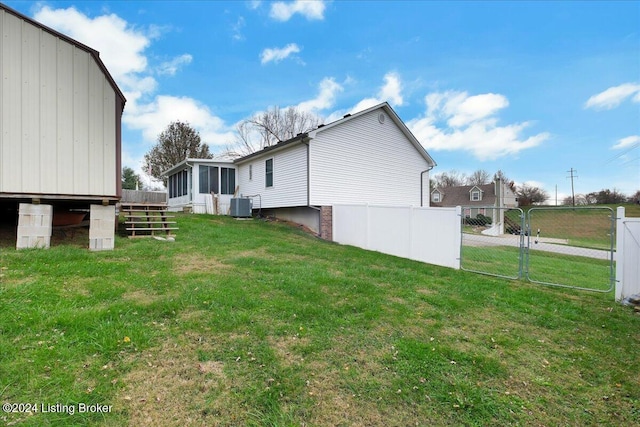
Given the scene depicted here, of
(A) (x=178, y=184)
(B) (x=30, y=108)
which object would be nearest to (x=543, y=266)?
(B) (x=30, y=108)

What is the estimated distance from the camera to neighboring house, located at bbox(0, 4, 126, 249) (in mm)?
5754

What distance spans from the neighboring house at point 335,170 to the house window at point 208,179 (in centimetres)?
17

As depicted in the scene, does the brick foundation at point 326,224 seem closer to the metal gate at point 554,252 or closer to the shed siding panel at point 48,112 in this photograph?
the metal gate at point 554,252

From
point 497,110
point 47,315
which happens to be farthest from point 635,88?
point 47,315

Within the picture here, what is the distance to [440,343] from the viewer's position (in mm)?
3248

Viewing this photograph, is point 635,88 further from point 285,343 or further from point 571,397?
point 285,343

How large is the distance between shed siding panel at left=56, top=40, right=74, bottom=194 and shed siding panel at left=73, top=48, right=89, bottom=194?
6 cm

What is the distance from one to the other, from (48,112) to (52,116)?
9 cm

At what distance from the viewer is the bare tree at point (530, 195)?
49.2 meters

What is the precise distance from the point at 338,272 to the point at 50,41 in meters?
7.28

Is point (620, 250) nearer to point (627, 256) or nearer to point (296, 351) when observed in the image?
point (627, 256)

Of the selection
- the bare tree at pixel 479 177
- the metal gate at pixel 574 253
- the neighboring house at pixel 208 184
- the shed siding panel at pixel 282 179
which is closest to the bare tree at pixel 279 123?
the neighboring house at pixel 208 184

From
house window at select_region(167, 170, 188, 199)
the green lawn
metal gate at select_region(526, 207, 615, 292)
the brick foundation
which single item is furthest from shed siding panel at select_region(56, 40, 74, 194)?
house window at select_region(167, 170, 188, 199)

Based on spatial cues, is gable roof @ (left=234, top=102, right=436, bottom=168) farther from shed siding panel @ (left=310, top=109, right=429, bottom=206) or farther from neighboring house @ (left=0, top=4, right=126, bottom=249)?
neighboring house @ (left=0, top=4, right=126, bottom=249)
